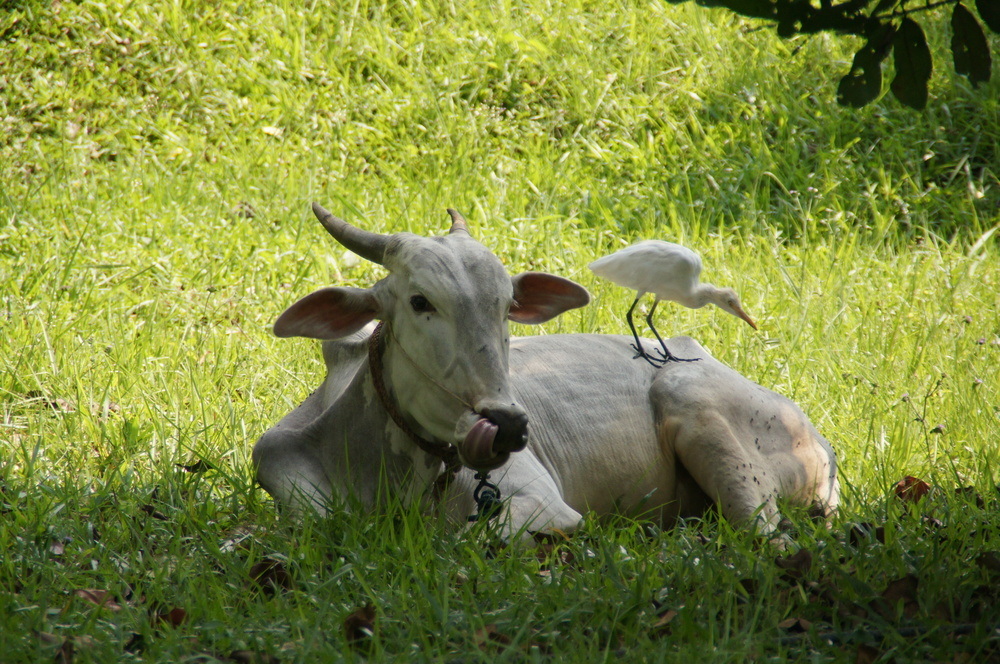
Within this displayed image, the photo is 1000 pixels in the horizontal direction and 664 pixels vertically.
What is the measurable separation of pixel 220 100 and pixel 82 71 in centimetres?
112

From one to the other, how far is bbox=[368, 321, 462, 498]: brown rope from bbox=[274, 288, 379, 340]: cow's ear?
0.08 metres

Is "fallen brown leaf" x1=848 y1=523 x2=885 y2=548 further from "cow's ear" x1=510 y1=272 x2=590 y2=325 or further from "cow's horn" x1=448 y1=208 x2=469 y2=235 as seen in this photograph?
"cow's horn" x1=448 y1=208 x2=469 y2=235

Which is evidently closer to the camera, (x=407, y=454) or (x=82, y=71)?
(x=407, y=454)

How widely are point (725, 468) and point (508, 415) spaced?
129 centimetres

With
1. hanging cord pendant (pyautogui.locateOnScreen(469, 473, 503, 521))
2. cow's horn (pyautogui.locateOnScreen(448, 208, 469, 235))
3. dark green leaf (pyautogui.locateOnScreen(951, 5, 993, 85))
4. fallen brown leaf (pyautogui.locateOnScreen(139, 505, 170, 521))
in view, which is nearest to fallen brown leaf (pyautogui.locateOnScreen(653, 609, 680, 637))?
hanging cord pendant (pyautogui.locateOnScreen(469, 473, 503, 521))

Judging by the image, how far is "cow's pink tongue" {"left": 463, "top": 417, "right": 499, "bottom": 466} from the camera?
3.03 metres

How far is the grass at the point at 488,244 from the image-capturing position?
290 centimetres

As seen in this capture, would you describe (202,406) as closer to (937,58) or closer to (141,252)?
(141,252)

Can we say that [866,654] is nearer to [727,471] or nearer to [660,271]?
[727,471]

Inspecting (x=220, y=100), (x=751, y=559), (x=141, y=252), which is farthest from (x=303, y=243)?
(x=751, y=559)

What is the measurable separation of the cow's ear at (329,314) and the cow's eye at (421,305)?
7.8 inches

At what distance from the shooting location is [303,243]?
6727 mm

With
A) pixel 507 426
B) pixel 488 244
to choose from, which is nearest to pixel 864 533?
pixel 507 426

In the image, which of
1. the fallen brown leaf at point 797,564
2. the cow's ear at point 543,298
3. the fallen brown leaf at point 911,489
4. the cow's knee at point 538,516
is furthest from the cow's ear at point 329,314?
the fallen brown leaf at point 911,489
